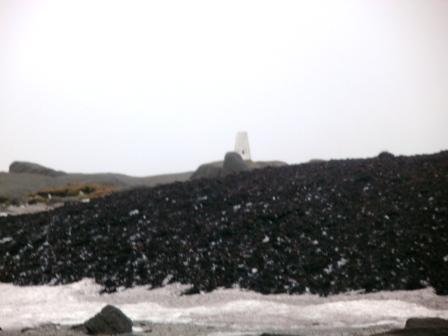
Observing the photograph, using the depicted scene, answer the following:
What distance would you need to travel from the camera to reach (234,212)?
17031 mm

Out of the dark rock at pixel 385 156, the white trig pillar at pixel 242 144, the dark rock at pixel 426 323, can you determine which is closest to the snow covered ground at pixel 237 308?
the dark rock at pixel 426 323

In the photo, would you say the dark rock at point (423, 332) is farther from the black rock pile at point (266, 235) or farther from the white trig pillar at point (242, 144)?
the white trig pillar at point (242, 144)

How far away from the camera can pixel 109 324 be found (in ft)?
27.5

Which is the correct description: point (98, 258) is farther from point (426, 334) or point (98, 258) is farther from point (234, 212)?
point (426, 334)

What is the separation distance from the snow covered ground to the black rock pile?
0.56 meters

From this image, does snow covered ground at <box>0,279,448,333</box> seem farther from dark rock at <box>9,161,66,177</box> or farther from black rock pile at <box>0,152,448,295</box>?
dark rock at <box>9,161,66,177</box>

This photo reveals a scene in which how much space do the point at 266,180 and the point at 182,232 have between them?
5.08m

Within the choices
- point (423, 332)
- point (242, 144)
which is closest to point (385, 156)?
point (423, 332)

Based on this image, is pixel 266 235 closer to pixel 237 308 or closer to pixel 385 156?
pixel 237 308

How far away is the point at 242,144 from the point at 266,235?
2618 cm

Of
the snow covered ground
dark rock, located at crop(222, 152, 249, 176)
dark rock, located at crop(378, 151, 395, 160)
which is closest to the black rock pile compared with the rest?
dark rock, located at crop(378, 151, 395, 160)

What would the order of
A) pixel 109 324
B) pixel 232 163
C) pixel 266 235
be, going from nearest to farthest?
pixel 109 324 → pixel 266 235 → pixel 232 163

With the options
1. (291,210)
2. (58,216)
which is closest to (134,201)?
(58,216)

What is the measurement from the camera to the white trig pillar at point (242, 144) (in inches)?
1598
